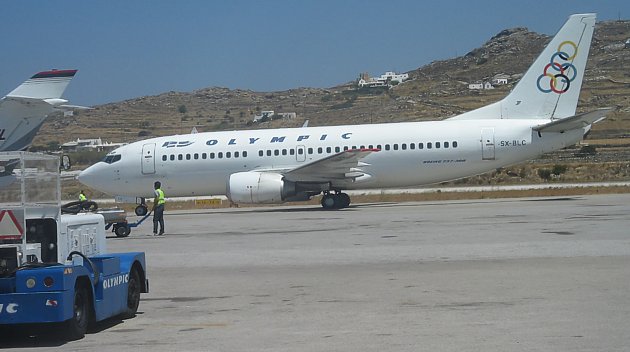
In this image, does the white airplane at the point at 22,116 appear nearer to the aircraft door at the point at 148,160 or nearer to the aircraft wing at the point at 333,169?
the aircraft wing at the point at 333,169

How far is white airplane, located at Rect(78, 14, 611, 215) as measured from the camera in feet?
104

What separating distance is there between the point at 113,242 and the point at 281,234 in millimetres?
4147

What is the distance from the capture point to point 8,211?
920cm

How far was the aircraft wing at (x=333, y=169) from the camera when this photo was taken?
31266mm

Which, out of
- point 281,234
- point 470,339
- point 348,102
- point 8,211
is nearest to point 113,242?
point 281,234

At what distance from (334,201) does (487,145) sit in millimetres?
5773

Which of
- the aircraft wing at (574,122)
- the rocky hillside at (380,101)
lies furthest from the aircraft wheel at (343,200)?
the rocky hillside at (380,101)

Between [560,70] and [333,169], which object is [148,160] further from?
[560,70]

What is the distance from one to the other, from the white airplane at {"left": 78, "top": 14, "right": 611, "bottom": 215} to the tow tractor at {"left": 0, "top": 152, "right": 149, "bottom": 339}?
2091 cm

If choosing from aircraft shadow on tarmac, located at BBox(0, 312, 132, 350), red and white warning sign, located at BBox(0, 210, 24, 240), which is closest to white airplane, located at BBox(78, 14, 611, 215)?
aircraft shadow on tarmac, located at BBox(0, 312, 132, 350)

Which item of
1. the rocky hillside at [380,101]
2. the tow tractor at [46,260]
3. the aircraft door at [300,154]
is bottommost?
the tow tractor at [46,260]

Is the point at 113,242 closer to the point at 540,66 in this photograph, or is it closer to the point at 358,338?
the point at 358,338

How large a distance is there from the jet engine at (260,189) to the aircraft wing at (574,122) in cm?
898

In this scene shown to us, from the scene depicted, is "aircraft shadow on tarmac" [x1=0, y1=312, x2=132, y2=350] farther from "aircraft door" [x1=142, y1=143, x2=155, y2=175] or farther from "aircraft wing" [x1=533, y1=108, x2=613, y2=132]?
"aircraft door" [x1=142, y1=143, x2=155, y2=175]
